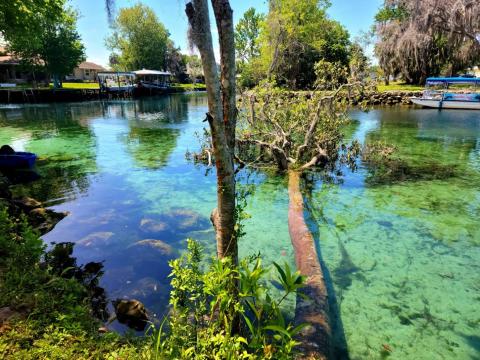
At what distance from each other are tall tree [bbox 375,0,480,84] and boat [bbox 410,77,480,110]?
6.05m

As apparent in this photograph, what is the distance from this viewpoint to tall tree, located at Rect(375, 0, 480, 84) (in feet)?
106

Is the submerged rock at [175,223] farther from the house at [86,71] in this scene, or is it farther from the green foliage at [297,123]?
the house at [86,71]

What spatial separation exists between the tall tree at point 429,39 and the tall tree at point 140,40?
146 ft

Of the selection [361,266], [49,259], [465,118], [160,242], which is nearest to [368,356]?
[361,266]

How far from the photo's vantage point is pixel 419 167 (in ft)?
41.5

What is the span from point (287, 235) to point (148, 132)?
17570mm

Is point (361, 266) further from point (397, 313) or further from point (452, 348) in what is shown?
point (452, 348)

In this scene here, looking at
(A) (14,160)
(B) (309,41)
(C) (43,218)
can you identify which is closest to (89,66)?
(B) (309,41)

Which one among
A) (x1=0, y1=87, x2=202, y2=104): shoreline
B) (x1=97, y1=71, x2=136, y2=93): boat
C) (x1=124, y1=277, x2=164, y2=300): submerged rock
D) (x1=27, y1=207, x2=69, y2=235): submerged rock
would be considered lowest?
(x1=124, y1=277, x2=164, y2=300): submerged rock

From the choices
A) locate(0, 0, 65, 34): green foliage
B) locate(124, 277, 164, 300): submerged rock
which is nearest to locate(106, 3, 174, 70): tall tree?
locate(0, 0, 65, 34): green foliage

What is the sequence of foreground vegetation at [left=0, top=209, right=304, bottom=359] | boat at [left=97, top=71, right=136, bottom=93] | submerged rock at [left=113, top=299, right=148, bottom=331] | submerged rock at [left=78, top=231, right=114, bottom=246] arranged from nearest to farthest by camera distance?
foreground vegetation at [left=0, top=209, right=304, bottom=359]
submerged rock at [left=113, top=299, right=148, bottom=331]
submerged rock at [left=78, top=231, right=114, bottom=246]
boat at [left=97, top=71, right=136, bottom=93]

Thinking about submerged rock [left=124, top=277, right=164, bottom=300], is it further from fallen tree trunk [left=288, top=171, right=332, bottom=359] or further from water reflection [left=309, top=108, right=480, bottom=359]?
water reflection [left=309, top=108, right=480, bottom=359]

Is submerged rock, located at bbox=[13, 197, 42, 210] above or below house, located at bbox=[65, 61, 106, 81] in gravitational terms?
below

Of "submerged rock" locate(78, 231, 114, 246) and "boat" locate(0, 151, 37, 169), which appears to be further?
"boat" locate(0, 151, 37, 169)
